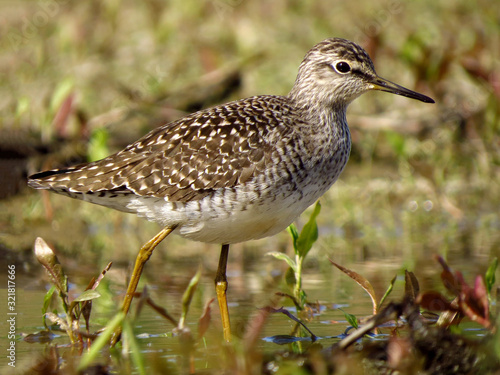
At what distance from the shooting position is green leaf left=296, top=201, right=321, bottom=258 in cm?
629

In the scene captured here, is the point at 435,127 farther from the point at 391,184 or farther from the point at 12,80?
the point at 12,80

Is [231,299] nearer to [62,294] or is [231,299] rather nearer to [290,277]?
[290,277]

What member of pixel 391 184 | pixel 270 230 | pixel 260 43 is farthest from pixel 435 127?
pixel 270 230

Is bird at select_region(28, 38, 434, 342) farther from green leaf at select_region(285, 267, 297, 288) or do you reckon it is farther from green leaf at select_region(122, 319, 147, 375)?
green leaf at select_region(122, 319, 147, 375)

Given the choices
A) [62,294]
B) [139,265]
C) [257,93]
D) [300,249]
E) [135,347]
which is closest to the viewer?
[135,347]

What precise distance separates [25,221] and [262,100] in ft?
→ 13.6

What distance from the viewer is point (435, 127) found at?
10.9 meters

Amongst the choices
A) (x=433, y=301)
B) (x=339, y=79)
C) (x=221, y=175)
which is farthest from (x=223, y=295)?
(x=339, y=79)

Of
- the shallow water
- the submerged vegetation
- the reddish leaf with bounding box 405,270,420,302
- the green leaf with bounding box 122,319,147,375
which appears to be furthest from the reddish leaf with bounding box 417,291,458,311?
the green leaf with bounding box 122,319,147,375

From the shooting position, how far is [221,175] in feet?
19.8

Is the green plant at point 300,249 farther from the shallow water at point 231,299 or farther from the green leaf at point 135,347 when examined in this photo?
the green leaf at point 135,347

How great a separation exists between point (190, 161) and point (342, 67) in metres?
1.55

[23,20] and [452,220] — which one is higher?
[23,20]

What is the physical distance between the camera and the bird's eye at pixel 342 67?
6.86 meters
